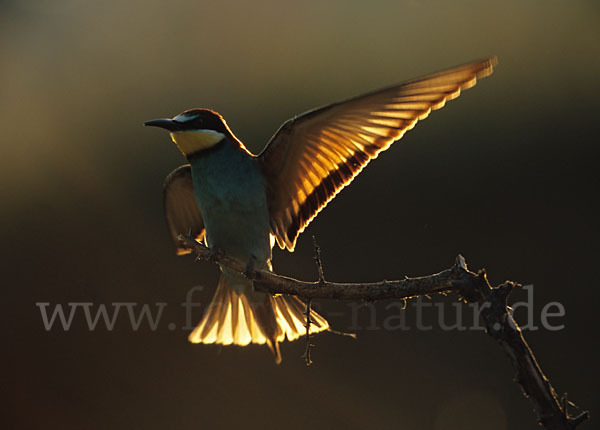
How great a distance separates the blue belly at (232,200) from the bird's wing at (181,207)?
0.74ft

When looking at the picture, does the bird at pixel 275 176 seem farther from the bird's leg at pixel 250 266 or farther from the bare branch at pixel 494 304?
the bare branch at pixel 494 304

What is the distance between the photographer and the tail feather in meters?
2.17

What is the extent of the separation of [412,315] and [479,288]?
2351mm

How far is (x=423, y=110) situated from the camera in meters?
1.70

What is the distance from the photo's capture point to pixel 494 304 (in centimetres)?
122

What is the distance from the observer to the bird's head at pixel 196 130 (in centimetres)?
206

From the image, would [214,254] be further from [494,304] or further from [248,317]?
[494,304]

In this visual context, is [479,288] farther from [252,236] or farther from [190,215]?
[190,215]

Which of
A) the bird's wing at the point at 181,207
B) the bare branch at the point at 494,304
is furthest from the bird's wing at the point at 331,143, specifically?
the bare branch at the point at 494,304

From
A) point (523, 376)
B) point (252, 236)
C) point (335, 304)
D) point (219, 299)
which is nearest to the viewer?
point (523, 376)

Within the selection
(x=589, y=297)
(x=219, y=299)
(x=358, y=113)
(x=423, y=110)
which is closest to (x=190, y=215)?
(x=219, y=299)

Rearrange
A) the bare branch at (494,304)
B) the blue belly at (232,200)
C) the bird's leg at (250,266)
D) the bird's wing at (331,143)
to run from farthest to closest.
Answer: the blue belly at (232,200), the bird's leg at (250,266), the bird's wing at (331,143), the bare branch at (494,304)

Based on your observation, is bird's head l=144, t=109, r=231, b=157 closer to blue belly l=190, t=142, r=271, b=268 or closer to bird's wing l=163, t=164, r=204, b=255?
blue belly l=190, t=142, r=271, b=268

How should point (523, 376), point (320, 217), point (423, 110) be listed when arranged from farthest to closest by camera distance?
point (320, 217), point (423, 110), point (523, 376)
